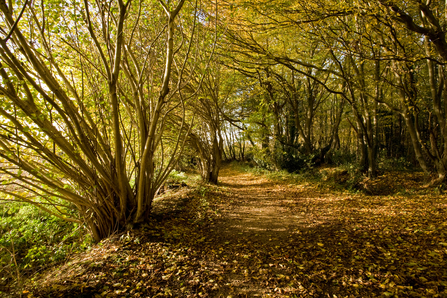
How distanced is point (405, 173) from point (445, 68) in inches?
175

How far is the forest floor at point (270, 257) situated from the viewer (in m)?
2.31

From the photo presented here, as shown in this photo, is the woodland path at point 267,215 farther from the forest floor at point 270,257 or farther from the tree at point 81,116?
the tree at point 81,116

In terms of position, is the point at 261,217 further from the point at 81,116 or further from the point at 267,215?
the point at 81,116

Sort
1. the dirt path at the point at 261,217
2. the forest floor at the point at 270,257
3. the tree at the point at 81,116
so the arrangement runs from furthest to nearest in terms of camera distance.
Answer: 1. the dirt path at the point at 261,217
2. the tree at the point at 81,116
3. the forest floor at the point at 270,257

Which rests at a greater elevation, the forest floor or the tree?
the tree

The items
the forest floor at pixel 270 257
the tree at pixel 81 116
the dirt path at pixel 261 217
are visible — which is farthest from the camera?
the dirt path at pixel 261 217

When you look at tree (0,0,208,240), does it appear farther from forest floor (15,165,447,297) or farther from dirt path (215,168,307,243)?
dirt path (215,168,307,243)

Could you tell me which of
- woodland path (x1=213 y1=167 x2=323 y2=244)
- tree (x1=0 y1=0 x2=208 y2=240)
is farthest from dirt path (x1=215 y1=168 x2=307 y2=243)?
tree (x1=0 y1=0 x2=208 y2=240)

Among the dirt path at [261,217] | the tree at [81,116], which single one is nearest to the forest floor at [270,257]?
the dirt path at [261,217]

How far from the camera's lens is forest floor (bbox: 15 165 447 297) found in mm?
2309

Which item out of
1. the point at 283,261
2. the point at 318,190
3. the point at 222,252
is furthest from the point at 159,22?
the point at 318,190

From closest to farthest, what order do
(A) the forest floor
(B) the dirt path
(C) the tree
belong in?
(A) the forest floor
(C) the tree
(B) the dirt path

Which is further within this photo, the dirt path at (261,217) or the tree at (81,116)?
the dirt path at (261,217)

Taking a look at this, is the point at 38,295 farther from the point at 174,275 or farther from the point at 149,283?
the point at 174,275
